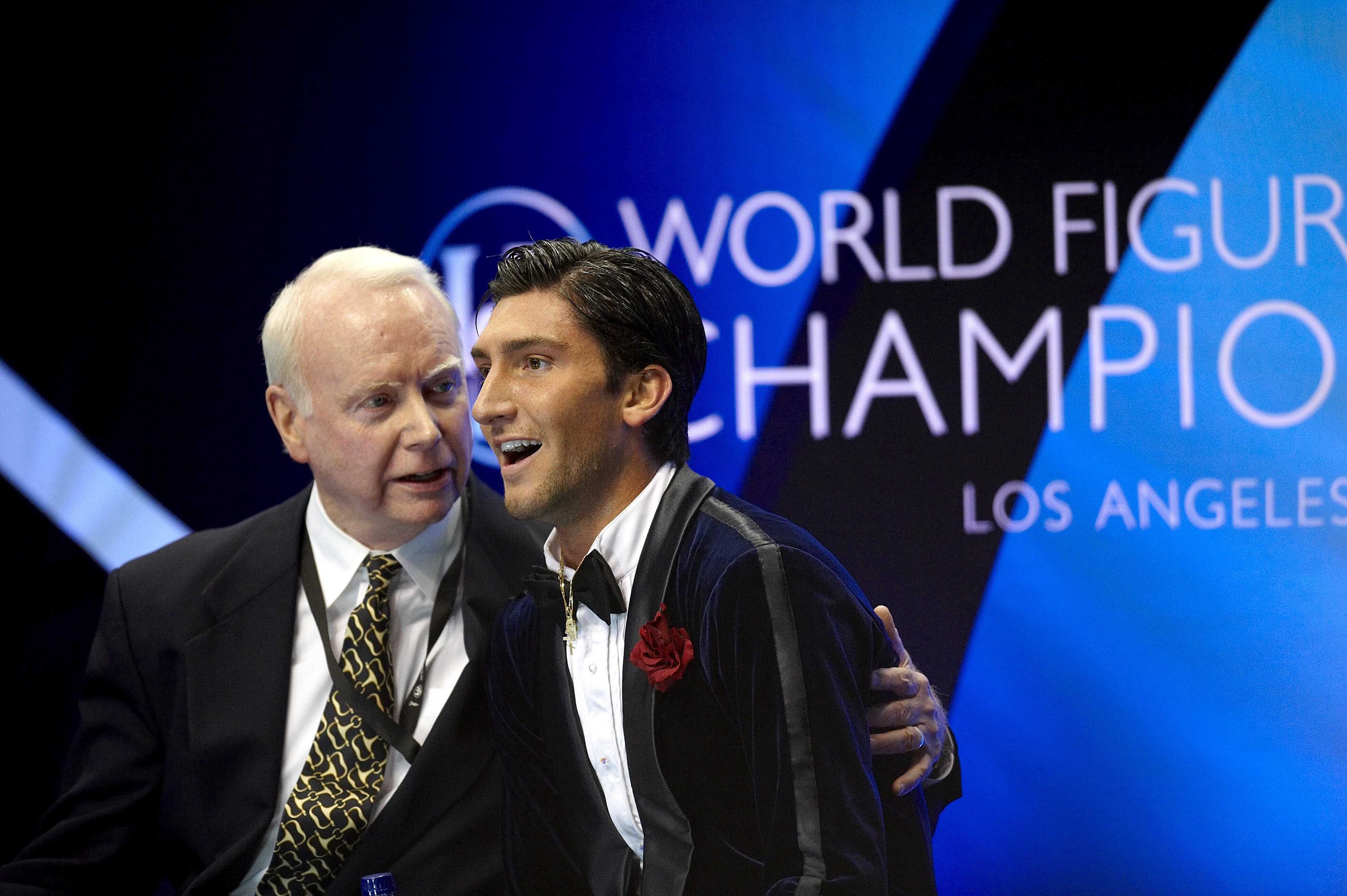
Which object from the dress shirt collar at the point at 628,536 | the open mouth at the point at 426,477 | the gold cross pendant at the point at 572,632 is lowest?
the gold cross pendant at the point at 572,632

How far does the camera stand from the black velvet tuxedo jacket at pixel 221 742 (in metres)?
2.37

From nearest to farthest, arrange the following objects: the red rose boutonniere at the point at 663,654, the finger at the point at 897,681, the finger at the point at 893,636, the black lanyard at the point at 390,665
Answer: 1. the red rose boutonniere at the point at 663,654
2. the finger at the point at 897,681
3. the finger at the point at 893,636
4. the black lanyard at the point at 390,665

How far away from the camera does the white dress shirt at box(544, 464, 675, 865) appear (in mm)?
2043

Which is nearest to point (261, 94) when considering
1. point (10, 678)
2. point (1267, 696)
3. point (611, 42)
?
point (611, 42)

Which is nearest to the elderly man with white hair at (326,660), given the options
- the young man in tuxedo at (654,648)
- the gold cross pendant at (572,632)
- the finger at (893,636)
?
the young man in tuxedo at (654,648)

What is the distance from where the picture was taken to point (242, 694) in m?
2.45

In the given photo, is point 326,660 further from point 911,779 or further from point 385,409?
point 911,779

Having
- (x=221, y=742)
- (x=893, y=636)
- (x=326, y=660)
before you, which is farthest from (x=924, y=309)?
(x=221, y=742)

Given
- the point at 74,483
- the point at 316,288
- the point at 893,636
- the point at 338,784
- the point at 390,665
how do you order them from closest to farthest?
the point at 893,636
the point at 338,784
the point at 390,665
the point at 316,288
the point at 74,483

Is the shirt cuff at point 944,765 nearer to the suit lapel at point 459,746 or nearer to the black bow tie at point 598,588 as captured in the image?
the black bow tie at point 598,588

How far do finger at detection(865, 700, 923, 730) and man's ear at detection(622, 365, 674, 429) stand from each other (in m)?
0.63

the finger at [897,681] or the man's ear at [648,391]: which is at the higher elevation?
the man's ear at [648,391]

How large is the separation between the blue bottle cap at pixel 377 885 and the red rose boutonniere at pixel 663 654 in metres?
0.77

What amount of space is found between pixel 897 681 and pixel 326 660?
1165 millimetres
